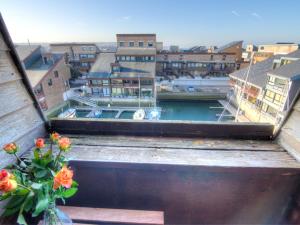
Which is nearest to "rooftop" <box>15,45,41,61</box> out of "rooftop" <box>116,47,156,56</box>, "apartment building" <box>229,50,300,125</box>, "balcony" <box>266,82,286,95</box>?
"rooftop" <box>116,47,156,56</box>

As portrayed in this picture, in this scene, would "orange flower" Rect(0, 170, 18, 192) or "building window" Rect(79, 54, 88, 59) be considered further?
"building window" Rect(79, 54, 88, 59)

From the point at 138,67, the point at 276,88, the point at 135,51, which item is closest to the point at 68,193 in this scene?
the point at 276,88

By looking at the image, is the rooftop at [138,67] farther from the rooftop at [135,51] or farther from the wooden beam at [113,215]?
the wooden beam at [113,215]

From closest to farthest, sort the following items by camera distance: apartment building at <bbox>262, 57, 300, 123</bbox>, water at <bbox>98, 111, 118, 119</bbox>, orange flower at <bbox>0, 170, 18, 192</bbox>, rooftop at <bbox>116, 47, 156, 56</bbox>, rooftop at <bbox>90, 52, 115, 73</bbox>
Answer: orange flower at <bbox>0, 170, 18, 192</bbox> < apartment building at <bbox>262, 57, 300, 123</bbox> < water at <bbox>98, 111, 118, 119</bbox> < rooftop at <bbox>90, 52, 115, 73</bbox> < rooftop at <bbox>116, 47, 156, 56</bbox>

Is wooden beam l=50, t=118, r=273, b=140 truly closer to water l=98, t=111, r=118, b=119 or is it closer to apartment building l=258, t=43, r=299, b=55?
water l=98, t=111, r=118, b=119

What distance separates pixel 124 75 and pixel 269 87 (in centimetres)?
1026

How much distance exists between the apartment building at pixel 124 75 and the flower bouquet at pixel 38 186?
41.8 ft

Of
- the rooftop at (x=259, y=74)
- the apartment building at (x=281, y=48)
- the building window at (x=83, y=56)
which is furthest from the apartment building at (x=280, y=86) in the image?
the building window at (x=83, y=56)

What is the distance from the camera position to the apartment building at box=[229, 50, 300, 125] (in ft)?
25.2

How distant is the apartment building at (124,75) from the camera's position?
13.7 m

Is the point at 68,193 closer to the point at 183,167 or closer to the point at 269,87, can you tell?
the point at 183,167

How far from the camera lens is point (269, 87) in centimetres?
932

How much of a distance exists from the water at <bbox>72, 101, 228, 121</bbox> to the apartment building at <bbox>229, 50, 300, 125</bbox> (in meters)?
2.37

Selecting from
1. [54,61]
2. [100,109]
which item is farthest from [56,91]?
[100,109]
